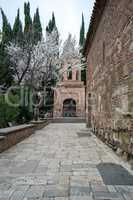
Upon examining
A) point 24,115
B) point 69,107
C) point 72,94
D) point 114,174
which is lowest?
point 114,174

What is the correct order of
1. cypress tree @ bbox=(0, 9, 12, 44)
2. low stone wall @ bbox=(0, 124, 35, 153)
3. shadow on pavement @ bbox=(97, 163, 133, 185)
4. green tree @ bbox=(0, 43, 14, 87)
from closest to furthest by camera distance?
shadow on pavement @ bbox=(97, 163, 133, 185)
low stone wall @ bbox=(0, 124, 35, 153)
green tree @ bbox=(0, 43, 14, 87)
cypress tree @ bbox=(0, 9, 12, 44)

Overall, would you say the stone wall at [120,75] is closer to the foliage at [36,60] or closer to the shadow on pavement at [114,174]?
the shadow on pavement at [114,174]

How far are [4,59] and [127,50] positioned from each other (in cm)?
1735

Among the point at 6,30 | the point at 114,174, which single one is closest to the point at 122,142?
the point at 114,174

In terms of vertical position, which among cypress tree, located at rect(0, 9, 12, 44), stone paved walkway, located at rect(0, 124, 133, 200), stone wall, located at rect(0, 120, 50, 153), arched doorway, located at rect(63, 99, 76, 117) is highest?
cypress tree, located at rect(0, 9, 12, 44)

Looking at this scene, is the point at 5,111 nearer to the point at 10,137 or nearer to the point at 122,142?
the point at 10,137

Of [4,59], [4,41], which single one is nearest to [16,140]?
[4,59]

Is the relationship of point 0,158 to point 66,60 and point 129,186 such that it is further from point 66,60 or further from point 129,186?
point 66,60

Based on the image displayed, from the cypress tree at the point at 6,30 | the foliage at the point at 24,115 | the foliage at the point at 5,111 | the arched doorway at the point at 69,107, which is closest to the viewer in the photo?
the foliage at the point at 5,111

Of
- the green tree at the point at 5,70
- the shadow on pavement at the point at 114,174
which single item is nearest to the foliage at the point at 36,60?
the green tree at the point at 5,70

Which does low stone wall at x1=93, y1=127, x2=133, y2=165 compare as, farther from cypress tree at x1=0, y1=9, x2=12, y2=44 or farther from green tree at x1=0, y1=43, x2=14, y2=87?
cypress tree at x1=0, y1=9, x2=12, y2=44

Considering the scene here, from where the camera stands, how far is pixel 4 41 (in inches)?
929

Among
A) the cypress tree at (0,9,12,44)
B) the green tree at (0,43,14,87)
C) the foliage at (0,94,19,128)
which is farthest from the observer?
the cypress tree at (0,9,12,44)

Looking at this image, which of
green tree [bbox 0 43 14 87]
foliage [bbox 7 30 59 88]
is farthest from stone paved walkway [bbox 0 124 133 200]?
green tree [bbox 0 43 14 87]
